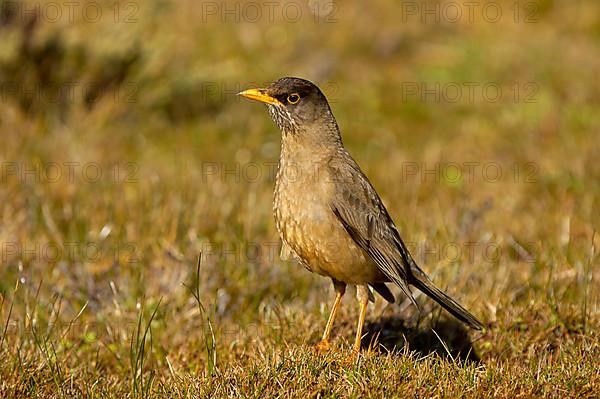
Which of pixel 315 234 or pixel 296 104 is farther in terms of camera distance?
pixel 296 104

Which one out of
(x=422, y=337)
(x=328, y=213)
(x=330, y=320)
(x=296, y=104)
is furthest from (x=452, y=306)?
(x=296, y=104)

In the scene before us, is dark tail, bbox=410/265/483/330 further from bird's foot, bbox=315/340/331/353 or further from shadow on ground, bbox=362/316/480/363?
bird's foot, bbox=315/340/331/353

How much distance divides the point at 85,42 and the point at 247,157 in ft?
7.25

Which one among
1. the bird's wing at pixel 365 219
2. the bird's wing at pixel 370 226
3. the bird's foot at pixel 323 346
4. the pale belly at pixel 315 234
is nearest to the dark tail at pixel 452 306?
the bird's wing at pixel 370 226

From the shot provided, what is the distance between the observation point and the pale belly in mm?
4699

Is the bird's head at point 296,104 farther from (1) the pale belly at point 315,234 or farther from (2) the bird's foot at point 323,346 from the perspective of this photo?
(2) the bird's foot at point 323,346

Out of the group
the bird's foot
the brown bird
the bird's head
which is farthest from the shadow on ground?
the bird's head

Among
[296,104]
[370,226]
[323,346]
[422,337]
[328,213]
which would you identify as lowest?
[422,337]

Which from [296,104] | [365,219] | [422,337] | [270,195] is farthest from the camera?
[270,195]

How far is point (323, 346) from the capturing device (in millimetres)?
4777

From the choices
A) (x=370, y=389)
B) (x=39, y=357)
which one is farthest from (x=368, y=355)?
(x=39, y=357)

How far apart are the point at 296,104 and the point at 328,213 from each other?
27.6 inches

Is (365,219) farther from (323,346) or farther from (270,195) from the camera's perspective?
(270,195)

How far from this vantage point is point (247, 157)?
344 inches
